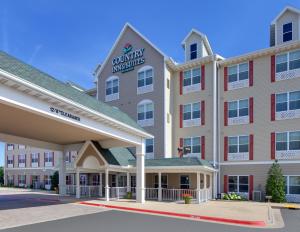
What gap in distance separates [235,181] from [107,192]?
36.7 feet

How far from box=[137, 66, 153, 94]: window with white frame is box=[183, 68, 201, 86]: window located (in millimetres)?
3329

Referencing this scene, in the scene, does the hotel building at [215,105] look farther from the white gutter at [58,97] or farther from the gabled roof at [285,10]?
the white gutter at [58,97]

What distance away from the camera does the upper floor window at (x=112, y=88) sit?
114ft

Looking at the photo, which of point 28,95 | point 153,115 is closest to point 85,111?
point 28,95

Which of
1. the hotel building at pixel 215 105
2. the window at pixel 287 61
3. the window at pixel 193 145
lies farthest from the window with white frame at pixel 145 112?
the window at pixel 287 61

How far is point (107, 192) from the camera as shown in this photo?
84.0ft

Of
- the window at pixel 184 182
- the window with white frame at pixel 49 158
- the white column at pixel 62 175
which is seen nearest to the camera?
the window at pixel 184 182

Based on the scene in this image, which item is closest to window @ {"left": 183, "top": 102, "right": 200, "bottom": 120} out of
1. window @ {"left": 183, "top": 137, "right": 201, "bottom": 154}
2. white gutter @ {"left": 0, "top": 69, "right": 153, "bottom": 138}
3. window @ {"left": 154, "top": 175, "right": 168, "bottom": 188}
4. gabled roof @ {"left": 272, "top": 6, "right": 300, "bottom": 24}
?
window @ {"left": 183, "top": 137, "right": 201, "bottom": 154}

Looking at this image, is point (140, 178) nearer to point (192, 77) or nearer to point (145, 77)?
point (145, 77)

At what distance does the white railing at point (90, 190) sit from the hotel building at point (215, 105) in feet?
6.56

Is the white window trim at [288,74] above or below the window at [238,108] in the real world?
above

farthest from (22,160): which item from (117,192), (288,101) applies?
(288,101)

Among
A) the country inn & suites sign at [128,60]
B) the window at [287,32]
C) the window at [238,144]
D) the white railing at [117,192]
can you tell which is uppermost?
the window at [287,32]

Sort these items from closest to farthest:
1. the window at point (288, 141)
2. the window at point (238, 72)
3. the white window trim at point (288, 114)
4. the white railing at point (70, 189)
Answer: the window at point (288, 141) → the white window trim at point (288, 114) → the window at point (238, 72) → the white railing at point (70, 189)
